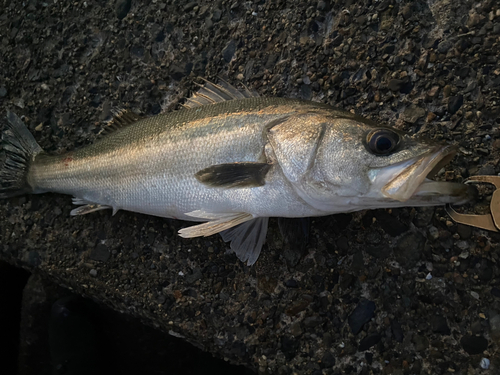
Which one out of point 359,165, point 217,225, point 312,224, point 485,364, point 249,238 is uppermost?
point 359,165

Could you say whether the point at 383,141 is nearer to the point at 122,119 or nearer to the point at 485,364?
the point at 485,364

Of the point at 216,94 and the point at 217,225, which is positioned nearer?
the point at 217,225

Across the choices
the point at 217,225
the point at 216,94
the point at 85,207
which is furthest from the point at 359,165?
the point at 85,207

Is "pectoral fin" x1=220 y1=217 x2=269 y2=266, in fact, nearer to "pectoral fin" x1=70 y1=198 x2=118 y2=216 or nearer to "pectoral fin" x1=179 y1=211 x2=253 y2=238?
"pectoral fin" x1=179 y1=211 x2=253 y2=238

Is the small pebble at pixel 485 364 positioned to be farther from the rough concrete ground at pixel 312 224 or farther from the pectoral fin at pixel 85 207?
the pectoral fin at pixel 85 207

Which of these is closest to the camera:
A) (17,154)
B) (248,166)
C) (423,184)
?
(423,184)

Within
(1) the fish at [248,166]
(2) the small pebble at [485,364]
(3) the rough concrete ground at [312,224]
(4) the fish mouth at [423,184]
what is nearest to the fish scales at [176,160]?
(1) the fish at [248,166]

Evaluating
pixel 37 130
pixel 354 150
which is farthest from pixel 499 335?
pixel 37 130
